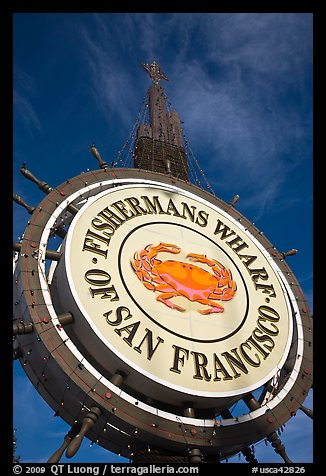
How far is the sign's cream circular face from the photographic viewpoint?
15.0 meters

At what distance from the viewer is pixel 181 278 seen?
59.0 ft

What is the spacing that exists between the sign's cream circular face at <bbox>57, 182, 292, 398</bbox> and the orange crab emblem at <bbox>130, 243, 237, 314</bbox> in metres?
0.04

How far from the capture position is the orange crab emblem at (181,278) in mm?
17203

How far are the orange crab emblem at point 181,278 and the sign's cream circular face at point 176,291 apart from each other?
0.04 meters

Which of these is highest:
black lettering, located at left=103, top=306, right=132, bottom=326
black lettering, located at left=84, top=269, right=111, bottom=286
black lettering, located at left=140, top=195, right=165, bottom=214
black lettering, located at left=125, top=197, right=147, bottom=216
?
black lettering, located at left=140, top=195, right=165, bottom=214

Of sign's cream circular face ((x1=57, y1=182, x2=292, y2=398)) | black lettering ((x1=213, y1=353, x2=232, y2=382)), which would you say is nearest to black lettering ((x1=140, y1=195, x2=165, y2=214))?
sign's cream circular face ((x1=57, y1=182, x2=292, y2=398))

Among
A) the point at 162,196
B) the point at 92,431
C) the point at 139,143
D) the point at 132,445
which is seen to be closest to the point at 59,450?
the point at 92,431

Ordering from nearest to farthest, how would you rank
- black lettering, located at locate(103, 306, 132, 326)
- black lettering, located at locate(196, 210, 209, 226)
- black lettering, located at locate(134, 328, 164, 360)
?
1. black lettering, located at locate(134, 328, 164, 360)
2. black lettering, located at locate(103, 306, 132, 326)
3. black lettering, located at locate(196, 210, 209, 226)

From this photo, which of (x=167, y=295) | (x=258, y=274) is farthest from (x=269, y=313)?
(x=167, y=295)

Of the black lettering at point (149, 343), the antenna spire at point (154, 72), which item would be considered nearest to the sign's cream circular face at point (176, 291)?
the black lettering at point (149, 343)

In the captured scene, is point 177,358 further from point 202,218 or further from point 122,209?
point 202,218

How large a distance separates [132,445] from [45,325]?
4.14 m

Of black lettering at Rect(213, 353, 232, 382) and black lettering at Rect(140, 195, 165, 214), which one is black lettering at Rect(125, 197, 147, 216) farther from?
black lettering at Rect(213, 353, 232, 382)
